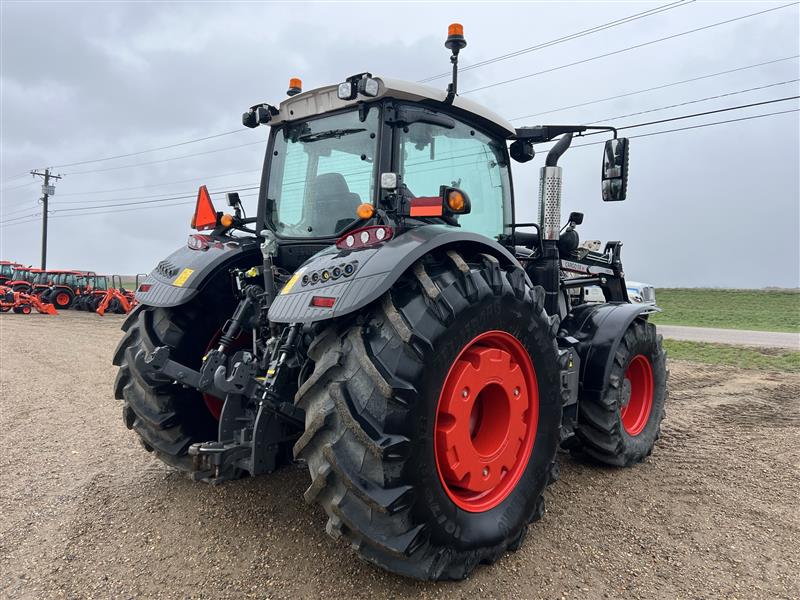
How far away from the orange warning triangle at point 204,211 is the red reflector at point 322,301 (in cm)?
126

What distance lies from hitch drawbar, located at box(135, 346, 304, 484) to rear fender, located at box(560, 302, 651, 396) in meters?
2.26

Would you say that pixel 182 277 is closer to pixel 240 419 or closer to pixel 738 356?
pixel 240 419

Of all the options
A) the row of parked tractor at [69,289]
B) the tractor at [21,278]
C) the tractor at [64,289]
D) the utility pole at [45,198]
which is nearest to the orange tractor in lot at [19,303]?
the row of parked tractor at [69,289]

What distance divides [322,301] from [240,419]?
2.78 feet

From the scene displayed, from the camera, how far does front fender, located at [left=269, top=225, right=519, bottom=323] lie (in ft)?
7.53

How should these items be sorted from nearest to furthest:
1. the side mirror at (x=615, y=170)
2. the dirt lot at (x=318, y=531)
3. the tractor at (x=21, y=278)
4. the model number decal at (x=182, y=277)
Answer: the dirt lot at (x=318, y=531), the model number decal at (x=182, y=277), the side mirror at (x=615, y=170), the tractor at (x=21, y=278)

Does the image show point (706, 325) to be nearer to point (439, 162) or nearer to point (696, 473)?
point (696, 473)

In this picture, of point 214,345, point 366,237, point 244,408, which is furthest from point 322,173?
point 244,408

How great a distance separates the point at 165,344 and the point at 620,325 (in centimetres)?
314

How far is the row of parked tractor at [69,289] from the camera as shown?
72.3ft

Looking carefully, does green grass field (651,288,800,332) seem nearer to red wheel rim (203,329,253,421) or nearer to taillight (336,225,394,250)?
red wheel rim (203,329,253,421)

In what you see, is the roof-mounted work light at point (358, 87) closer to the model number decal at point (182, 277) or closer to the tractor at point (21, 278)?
the model number decal at point (182, 277)

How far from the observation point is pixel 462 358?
105 inches

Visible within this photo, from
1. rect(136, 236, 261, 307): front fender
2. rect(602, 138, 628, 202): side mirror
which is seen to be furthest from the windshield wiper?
rect(602, 138, 628, 202): side mirror
